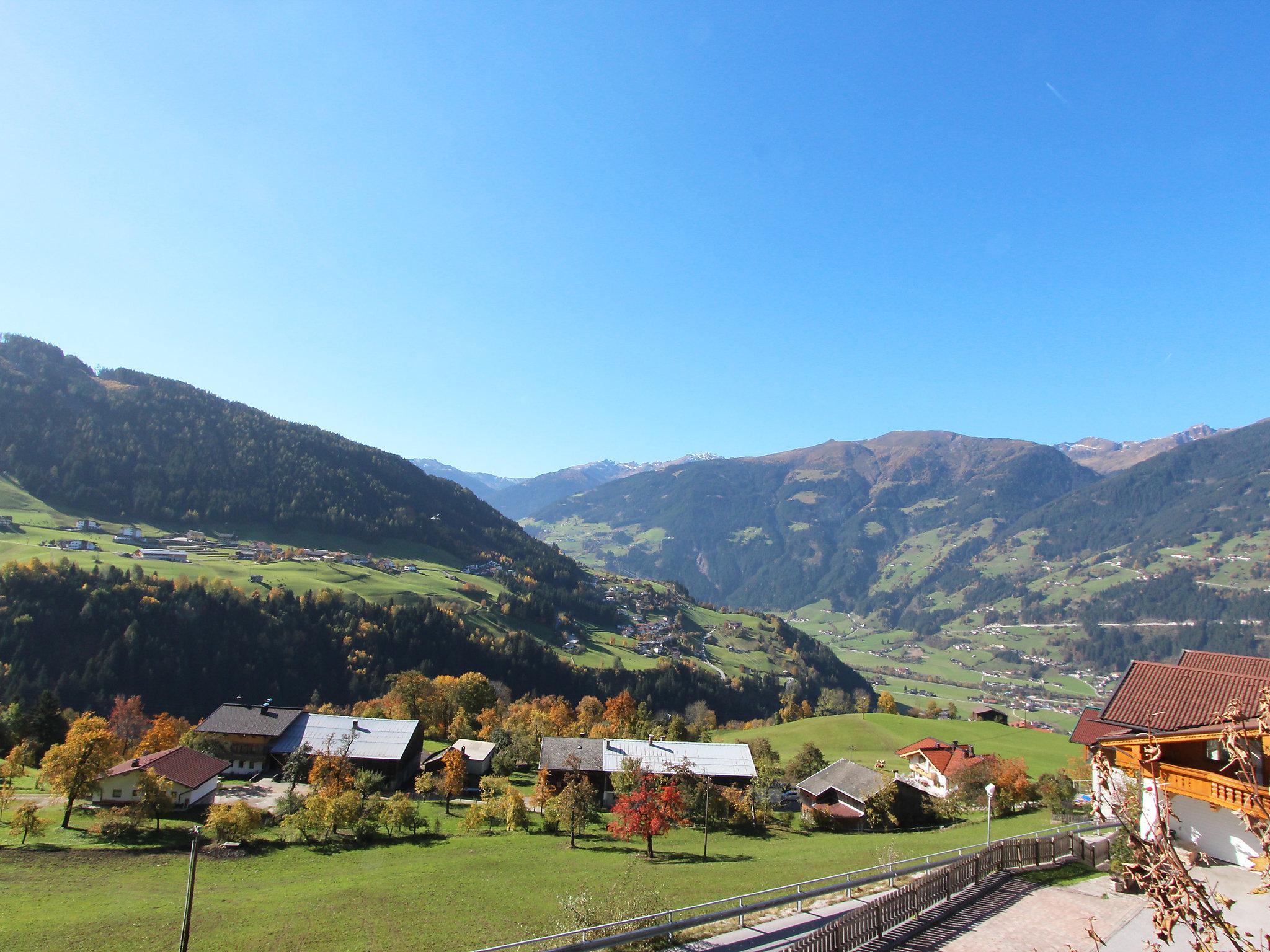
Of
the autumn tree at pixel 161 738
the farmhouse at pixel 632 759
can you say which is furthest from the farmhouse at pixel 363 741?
the farmhouse at pixel 632 759

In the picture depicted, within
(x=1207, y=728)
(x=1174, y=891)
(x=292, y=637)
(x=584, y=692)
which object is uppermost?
(x=1174, y=891)

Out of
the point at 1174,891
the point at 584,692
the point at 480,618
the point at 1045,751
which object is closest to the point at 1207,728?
the point at 1174,891

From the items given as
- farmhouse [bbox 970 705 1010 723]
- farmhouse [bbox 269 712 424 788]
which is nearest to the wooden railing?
farmhouse [bbox 269 712 424 788]

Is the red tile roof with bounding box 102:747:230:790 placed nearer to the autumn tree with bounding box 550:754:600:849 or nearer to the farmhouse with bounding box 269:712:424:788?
the farmhouse with bounding box 269:712:424:788

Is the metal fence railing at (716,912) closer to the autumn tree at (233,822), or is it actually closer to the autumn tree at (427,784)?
the autumn tree at (233,822)

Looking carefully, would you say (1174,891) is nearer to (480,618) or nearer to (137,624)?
(137,624)

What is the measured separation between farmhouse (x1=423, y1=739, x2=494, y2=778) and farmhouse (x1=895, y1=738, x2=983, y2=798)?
45905 mm

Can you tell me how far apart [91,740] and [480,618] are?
13846 cm

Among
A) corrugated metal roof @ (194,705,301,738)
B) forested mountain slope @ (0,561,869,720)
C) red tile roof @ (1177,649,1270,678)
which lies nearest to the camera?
red tile roof @ (1177,649,1270,678)

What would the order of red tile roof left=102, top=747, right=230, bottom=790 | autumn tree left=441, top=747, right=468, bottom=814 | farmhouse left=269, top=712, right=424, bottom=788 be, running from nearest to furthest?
red tile roof left=102, top=747, right=230, bottom=790 < autumn tree left=441, top=747, right=468, bottom=814 < farmhouse left=269, top=712, right=424, bottom=788

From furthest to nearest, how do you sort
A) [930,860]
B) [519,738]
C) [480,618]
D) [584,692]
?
[480,618] < [584,692] < [519,738] < [930,860]

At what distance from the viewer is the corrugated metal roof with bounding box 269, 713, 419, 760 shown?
215 feet

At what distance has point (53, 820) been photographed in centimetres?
4278

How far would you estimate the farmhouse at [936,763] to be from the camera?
6588 centimetres
